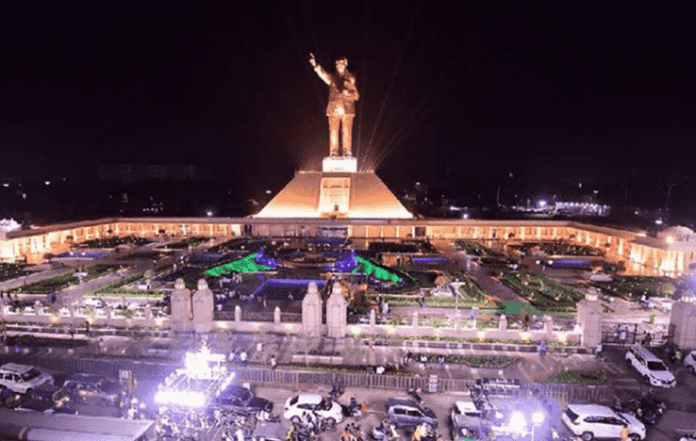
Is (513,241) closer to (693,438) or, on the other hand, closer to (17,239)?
(693,438)

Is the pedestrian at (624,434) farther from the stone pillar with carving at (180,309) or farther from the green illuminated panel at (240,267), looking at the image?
the green illuminated panel at (240,267)

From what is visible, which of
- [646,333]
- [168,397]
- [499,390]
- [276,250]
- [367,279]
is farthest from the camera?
[276,250]

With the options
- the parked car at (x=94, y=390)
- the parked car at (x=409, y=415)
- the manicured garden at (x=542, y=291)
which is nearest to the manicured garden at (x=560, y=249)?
the manicured garden at (x=542, y=291)

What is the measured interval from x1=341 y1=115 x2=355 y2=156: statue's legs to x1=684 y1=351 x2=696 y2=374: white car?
3777 centimetres

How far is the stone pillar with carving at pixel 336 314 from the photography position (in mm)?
18781

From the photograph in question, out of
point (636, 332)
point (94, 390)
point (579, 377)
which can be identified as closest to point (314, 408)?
point (94, 390)

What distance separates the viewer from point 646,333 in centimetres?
1853

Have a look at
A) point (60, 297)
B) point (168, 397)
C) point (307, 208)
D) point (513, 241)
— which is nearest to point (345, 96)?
point (307, 208)

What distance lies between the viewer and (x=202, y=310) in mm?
19344

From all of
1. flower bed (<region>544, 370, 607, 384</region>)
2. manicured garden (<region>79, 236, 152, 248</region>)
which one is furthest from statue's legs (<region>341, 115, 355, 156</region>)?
flower bed (<region>544, 370, 607, 384</region>)

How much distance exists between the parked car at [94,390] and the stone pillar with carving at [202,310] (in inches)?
183

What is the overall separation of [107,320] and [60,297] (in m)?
6.79

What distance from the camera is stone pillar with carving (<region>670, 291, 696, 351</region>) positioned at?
1789cm

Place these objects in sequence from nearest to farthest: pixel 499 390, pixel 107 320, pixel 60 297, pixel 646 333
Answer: pixel 499 390 → pixel 646 333 → pixel 107 320 → pixel 60 297
